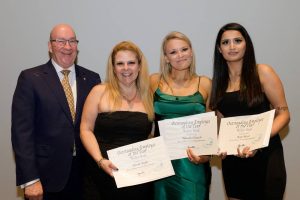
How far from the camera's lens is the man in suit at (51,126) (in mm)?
2586

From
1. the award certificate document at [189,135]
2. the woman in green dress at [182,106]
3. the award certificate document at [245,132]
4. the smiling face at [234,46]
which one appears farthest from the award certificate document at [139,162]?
the smiling face at [234,46]

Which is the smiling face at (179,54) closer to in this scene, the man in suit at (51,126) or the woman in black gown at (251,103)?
the woman in black gown at (251,103)

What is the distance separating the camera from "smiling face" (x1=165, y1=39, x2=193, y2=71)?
2.73m

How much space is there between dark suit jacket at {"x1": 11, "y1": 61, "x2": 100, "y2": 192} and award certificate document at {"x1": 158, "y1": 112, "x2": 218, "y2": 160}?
720 millimetres

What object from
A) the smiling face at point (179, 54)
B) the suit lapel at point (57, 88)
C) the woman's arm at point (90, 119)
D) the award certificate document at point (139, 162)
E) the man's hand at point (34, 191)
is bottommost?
the man's hand at point (34, 191)

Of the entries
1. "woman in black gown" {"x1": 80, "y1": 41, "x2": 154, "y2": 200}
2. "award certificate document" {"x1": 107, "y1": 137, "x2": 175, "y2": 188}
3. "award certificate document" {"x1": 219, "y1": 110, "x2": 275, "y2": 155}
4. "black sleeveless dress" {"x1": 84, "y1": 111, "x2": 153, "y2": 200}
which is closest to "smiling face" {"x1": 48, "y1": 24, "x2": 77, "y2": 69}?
"woman in black gown" {"x1": 80, "y1": 41, "x2": 154, "y2": 200}

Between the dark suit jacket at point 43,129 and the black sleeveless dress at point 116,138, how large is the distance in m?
0.26

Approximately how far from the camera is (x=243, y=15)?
3600 millimetres

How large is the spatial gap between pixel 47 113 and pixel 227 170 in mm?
1439

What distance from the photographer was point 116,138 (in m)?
2.55

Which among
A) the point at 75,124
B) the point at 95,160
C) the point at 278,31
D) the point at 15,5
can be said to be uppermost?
the point at 15,5

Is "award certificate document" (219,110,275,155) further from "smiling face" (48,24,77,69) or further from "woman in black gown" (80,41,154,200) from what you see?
"smiling face" (48,24,77,69)

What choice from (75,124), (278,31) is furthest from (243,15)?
(75,124)

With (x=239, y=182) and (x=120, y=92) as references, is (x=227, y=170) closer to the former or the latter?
(x=239, y=182)
